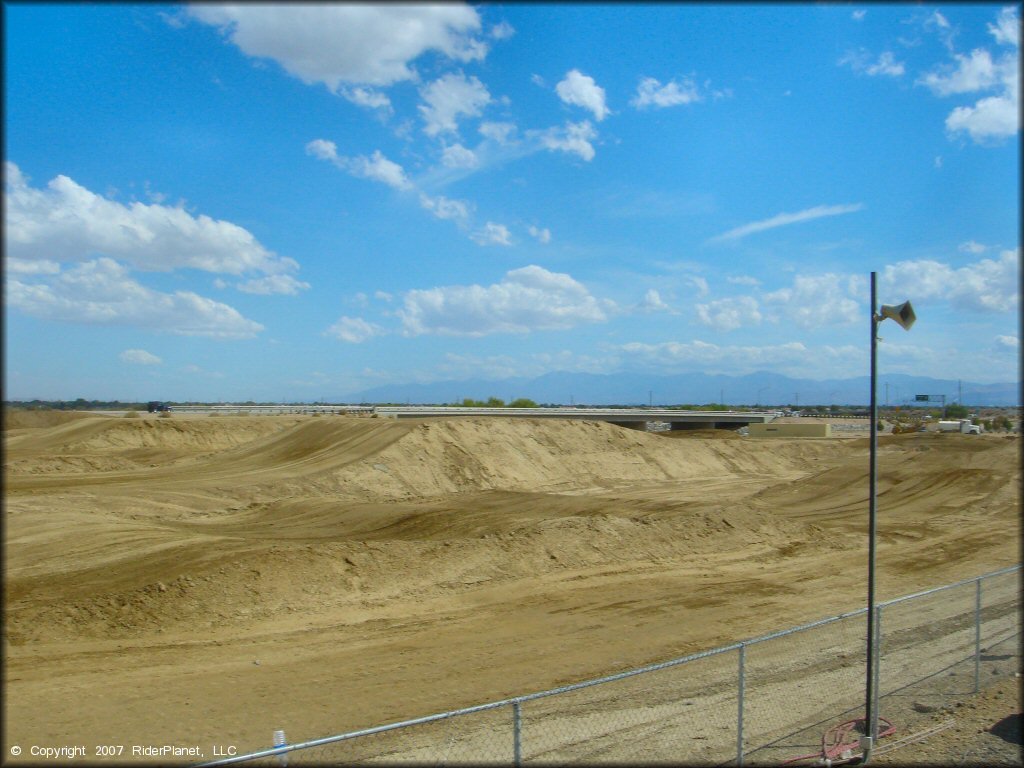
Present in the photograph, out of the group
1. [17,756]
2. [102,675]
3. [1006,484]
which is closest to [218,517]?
[102,675]

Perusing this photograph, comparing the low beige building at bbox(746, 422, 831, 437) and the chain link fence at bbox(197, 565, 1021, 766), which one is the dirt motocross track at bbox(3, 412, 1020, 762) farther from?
the low beige building at bbox(746, 422, 831, 437)

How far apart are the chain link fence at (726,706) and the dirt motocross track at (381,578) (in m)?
1.73

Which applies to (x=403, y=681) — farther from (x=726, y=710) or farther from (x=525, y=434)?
(x=525, y=434)

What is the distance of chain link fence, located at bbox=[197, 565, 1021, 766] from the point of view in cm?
969

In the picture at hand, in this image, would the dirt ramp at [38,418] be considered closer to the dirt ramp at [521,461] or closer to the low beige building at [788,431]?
the dirt ramp at [521,461]

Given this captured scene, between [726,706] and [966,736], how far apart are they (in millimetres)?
3453

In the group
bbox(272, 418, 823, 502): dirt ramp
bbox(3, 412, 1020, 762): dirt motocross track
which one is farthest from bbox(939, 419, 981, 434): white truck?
bbox(3, 412, 1020, 762): dirt motocross track

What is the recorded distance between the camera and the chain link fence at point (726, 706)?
9.69m

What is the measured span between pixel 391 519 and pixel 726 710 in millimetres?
18905

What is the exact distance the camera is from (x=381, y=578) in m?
20.3

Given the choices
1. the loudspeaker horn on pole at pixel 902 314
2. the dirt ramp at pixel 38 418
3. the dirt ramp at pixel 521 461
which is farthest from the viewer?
the dirt ramp at pixel 38 418

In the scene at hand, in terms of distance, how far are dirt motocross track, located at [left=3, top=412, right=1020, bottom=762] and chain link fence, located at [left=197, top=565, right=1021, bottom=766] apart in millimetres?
1725

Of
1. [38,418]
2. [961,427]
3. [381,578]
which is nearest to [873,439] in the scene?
[381,578]

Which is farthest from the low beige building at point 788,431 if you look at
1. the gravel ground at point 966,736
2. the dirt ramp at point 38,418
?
the dirt ramp at point 38,418
